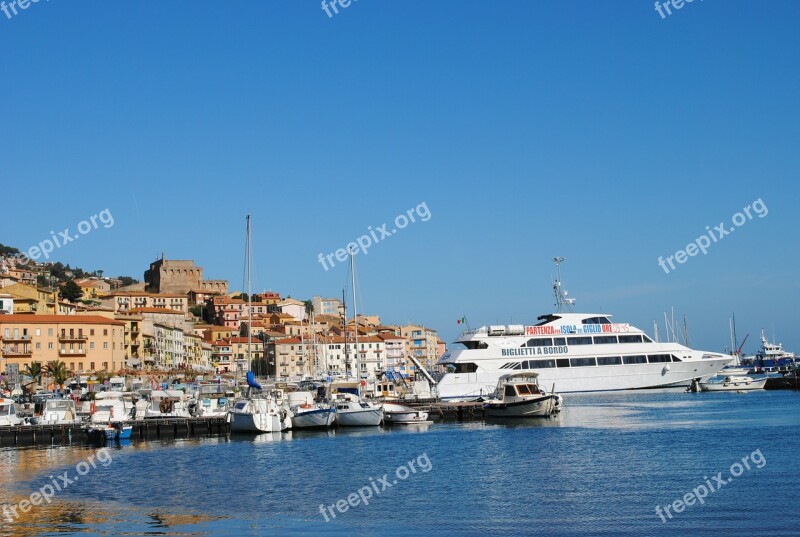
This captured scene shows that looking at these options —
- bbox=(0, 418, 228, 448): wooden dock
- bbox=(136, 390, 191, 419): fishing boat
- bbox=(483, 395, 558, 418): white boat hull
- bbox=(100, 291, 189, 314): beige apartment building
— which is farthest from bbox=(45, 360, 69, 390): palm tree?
bbox=(100, 291, 189, 314): beige apartment building

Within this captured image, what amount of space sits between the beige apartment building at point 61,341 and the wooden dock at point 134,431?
1299 inches

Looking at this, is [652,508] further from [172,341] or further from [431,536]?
[172,341]

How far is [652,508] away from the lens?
23344mm

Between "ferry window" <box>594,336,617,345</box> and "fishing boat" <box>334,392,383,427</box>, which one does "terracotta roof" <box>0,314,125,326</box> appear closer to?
"fishing boat" <box>334,392,383,427</box>

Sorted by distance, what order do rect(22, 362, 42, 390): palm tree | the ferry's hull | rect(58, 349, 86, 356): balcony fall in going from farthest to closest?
rect(58, 349, 86, 356): balcony, rect(22, 362, 42, 390): palm tree, the ferry's hull

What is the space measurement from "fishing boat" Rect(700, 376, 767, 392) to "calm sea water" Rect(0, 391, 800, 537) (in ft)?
108

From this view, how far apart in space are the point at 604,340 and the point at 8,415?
1829 inches

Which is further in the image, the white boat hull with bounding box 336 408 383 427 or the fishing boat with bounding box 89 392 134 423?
the white boat hull with bounding box 336 408 383 427

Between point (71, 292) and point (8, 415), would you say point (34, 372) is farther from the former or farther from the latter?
point (71, 292)

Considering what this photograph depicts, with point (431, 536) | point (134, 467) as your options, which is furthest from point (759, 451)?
point (134, 467)

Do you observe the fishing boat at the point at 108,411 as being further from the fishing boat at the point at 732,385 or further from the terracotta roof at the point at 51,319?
the fishing boat at the point at 732,385

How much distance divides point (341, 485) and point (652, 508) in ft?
33.9

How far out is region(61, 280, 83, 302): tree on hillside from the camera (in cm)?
13875

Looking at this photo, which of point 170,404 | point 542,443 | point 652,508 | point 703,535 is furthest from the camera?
point 170,404
